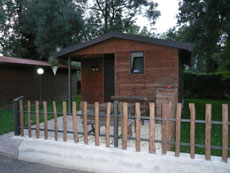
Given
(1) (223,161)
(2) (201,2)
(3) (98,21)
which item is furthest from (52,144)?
(3) (98,21)

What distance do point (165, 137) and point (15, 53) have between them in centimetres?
2069

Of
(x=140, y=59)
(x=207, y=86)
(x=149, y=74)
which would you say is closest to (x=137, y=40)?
(x=140, y=59)

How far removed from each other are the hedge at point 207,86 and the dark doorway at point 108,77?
10.2 meters

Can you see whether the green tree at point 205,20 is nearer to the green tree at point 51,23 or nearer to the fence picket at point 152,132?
the fence picket at point 152,132

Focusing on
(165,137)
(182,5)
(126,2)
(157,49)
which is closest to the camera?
(165,137)

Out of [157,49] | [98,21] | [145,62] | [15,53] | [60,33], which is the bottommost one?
[145,62]

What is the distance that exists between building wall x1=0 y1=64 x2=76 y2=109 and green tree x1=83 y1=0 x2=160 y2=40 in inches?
266

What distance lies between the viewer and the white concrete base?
288 cm

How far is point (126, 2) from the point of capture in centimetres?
1972

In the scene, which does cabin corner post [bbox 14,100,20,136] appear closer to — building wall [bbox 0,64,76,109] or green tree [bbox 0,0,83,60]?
building wall [bbox 0,64,76,109]

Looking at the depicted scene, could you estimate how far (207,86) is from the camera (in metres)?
16.8

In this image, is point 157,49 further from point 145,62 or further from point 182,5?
point 182,5

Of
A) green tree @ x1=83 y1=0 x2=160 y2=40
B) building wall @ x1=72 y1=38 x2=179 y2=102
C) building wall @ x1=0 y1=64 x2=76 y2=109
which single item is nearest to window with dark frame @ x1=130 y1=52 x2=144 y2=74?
building wall @ x1=72 y1=38 x2=179 y2=102

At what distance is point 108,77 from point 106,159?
675 cm
